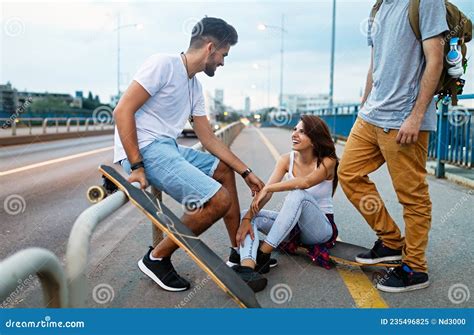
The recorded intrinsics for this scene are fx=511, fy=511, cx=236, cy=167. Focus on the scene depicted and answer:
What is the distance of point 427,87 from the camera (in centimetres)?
330

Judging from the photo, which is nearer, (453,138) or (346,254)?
(346,254)

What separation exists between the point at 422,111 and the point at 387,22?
0.67m

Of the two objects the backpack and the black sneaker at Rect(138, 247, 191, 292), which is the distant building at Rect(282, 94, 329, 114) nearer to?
the backpack

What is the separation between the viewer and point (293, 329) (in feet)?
9.00

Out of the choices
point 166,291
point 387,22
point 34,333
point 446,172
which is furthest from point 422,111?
point 446,172

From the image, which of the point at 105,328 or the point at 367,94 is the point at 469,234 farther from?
the point at 105,328

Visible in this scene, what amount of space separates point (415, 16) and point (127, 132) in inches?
78.2

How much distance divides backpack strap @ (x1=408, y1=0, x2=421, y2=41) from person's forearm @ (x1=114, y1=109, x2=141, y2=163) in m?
1.90

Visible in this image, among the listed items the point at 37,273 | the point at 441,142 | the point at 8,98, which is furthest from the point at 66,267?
the point at 8,98

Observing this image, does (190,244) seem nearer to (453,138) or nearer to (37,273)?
(37,273)

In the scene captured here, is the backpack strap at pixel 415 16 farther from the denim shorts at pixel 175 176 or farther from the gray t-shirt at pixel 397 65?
the denim shorts at pixel 175 176

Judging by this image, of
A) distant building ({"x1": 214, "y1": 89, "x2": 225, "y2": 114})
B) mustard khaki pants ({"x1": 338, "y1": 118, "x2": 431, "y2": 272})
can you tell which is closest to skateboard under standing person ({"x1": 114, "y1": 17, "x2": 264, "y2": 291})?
mustard khaki pants ({"x1": 338, "y1": 118, "x2": 431, "y2": 272})

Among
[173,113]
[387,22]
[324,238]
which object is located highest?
[387,22]

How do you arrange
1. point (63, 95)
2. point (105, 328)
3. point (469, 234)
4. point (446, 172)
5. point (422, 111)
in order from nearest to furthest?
1. point (105, 328)
2. point (422, 111)
3. point (469, 234)
4. point (446, 172)
5. point (63, 95)
